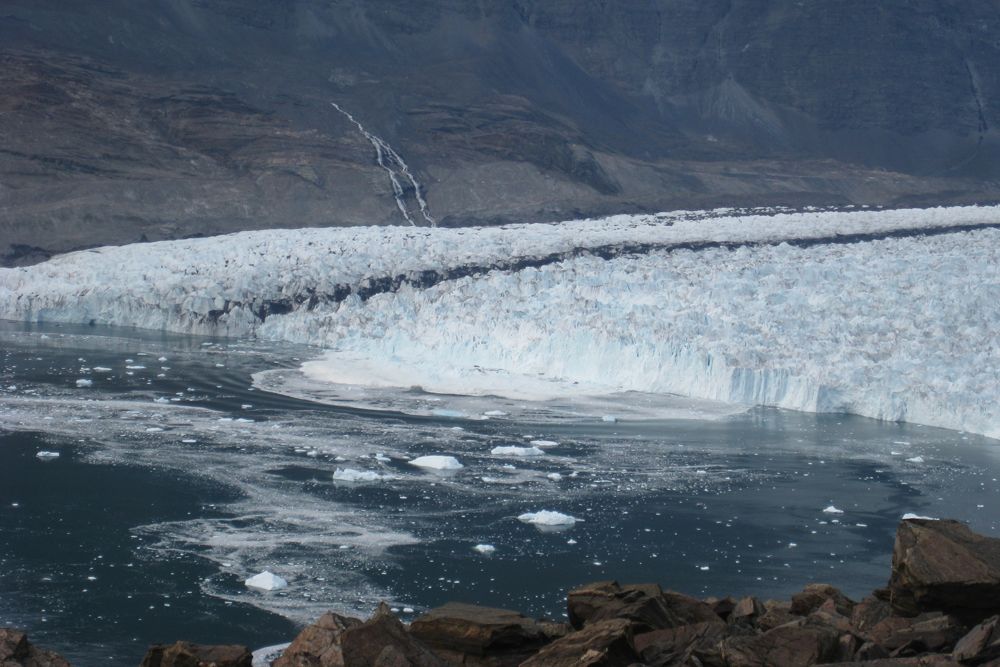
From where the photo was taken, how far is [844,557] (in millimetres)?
8242

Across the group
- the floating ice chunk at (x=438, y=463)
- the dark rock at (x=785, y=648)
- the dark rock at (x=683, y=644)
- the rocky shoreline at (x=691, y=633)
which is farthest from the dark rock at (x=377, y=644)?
the floating ice chunk at (x=438, y=463)

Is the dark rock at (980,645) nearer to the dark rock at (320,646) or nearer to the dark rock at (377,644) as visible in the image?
the dark rock at (377,644)

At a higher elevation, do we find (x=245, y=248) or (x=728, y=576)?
(x=245, y=248)

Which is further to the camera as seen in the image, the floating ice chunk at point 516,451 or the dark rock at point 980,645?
the floating ice chunk at point 516,451

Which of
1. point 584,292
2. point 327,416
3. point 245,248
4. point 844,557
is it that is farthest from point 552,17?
point 844,557

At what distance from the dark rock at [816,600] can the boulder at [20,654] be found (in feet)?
10.4

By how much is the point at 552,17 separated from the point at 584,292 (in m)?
47.3

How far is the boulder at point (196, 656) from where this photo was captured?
4945 millimetres

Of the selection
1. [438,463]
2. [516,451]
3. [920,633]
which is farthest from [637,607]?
[516,451]

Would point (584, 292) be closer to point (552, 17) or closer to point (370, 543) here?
point (370, 543)

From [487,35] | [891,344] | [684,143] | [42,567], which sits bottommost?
[42,567]

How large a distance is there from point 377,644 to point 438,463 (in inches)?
218

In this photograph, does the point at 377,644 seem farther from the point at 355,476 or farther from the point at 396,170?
the point at 396,170

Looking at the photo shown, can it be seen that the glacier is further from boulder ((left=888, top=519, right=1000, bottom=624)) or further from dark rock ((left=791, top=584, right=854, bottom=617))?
boulder ((left=888, top=519, right=1000, bottom=624))
